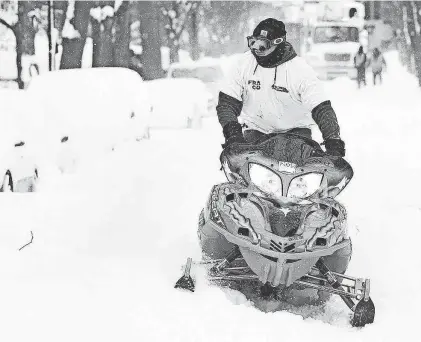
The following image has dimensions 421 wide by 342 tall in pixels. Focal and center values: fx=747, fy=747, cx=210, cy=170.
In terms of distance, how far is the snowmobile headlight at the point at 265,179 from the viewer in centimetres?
451

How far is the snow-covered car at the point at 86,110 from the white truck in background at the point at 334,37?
1901 cm

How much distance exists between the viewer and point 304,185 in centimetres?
448

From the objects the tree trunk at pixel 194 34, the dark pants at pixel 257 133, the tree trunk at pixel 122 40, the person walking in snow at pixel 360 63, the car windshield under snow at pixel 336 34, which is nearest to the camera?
the dark pants at pixel 257 133

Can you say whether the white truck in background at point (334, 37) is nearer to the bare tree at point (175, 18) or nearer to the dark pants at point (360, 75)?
the dark pants at point (360, 75)

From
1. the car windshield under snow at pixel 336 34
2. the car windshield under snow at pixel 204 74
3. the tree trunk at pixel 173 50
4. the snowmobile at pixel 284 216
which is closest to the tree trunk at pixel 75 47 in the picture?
the car windshield under snow at pixel 204 74

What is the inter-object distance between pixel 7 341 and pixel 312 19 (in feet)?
102

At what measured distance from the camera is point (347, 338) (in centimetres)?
416

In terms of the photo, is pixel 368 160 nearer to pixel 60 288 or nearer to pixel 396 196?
pixel 396 196

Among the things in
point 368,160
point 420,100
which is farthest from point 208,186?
point 420,100

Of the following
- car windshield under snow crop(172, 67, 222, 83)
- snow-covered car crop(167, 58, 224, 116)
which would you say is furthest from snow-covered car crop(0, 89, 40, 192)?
car windshield under snow crop(172, 67, 222, 83)

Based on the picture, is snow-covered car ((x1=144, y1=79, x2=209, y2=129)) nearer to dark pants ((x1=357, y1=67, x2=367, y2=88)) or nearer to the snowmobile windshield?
dark pants ((x1=357, y1=67, x2=367, y2=88))

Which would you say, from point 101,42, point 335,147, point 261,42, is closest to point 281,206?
point 335,147

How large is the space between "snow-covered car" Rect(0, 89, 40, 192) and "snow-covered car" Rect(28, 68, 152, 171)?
45cm

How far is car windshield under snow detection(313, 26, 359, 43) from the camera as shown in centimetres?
3225
